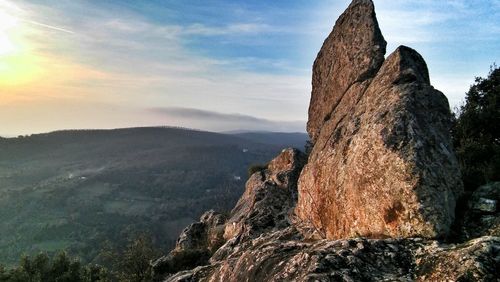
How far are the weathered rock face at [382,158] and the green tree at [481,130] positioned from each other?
861 centimetres

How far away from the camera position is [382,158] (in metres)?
19.6

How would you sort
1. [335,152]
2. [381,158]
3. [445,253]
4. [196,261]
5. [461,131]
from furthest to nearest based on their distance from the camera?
[461,131]
[196,261]
[335,152]
[381,158]
[445,253]

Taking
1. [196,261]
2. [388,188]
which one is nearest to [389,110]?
[388,188]

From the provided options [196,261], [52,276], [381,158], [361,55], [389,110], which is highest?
[361,55]

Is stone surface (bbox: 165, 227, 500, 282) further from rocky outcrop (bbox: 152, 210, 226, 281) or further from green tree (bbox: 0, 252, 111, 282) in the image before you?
green tree (bbox: 0, 252, 111, 282)

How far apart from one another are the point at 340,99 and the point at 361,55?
3.80 m

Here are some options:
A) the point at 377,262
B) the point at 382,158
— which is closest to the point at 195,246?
the point at 382,158

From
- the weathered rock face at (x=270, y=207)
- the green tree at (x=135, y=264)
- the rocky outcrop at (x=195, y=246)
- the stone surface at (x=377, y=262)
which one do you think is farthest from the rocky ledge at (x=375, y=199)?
the green tree at (x=135, y=264)

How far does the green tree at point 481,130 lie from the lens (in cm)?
3381

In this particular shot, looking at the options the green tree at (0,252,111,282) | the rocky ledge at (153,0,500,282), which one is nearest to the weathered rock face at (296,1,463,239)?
the rocky ledge at (153,0,500,282)

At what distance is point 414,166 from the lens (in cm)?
1811

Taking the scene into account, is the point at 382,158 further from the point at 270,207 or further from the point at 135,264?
the point at 135,264

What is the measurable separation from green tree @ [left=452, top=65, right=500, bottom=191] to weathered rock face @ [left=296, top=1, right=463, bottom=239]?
861cm

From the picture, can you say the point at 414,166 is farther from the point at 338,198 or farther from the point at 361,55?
the point at 361,55
